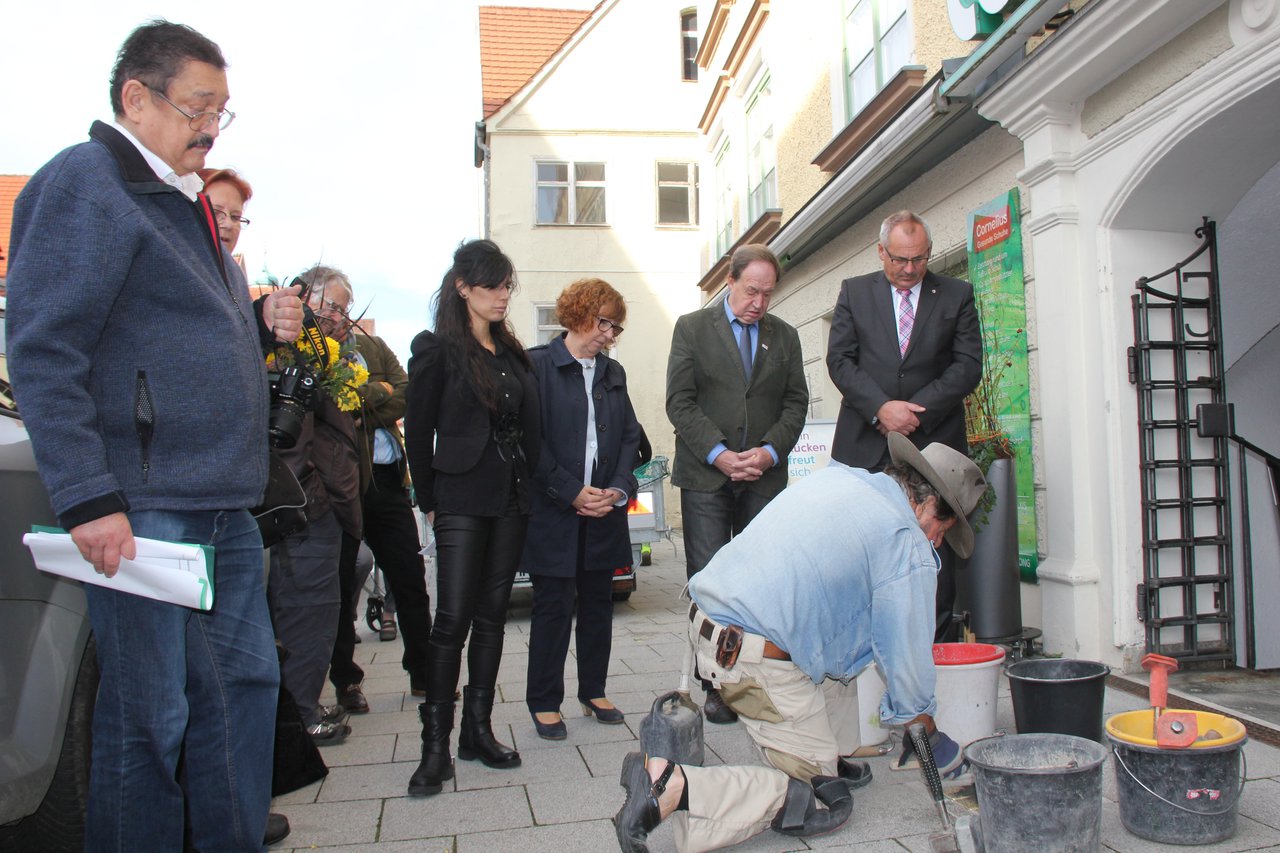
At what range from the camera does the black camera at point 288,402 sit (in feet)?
9.82

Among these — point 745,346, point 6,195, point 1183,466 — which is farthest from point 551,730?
point 6,195

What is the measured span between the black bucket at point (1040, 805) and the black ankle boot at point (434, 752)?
5.79ft

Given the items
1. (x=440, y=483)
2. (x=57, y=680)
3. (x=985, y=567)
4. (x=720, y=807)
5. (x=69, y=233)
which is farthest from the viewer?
(x=985, y=567)

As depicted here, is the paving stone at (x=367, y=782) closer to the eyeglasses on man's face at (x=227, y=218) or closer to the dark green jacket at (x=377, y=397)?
the dark green jacket at (x=377, y=397)

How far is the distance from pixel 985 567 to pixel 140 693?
407 centimetres

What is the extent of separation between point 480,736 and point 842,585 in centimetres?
159

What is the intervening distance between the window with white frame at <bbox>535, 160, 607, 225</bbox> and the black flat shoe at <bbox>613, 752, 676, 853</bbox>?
17.2 metres

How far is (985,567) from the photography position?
16.9 feet

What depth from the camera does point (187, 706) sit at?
2332 millimetres

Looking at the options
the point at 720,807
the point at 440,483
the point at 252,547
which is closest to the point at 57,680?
the point at 252,547

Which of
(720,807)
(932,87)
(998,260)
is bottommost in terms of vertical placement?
(720,807)

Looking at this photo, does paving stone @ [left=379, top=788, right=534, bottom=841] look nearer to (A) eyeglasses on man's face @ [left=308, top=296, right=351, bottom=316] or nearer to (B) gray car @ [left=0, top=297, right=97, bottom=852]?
(B) gray car @ [left=0, top=297, right=97, bottom=852]

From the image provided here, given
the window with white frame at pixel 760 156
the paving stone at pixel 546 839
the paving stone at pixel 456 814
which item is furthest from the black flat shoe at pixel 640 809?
the window with white frame at pixel 760 156

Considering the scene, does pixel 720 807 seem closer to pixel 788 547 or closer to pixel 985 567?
pixel 788 547
